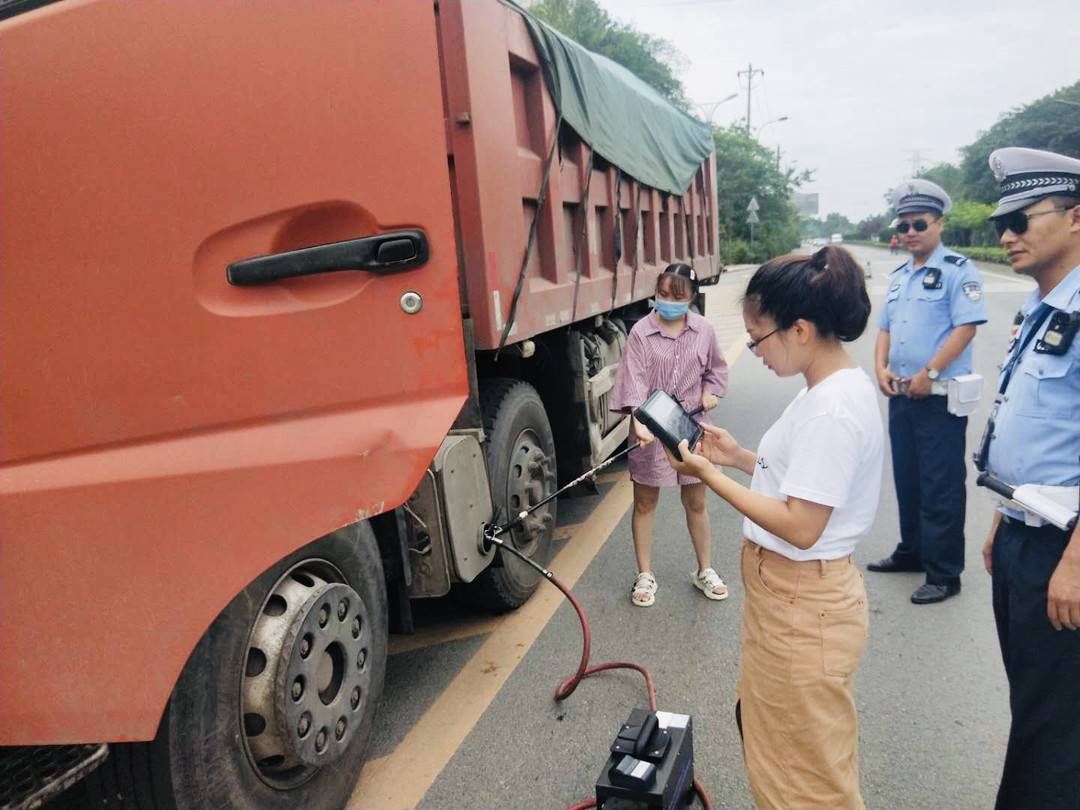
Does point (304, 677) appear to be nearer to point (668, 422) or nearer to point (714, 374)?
point (668, 422)

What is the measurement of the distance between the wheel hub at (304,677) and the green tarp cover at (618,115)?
2.46 meters

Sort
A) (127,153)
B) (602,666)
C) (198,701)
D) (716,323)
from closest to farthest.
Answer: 1. (127,153)
2. (198,701)
3. (602,666)
4. (716,323)

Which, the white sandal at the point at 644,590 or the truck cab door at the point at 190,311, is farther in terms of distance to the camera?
Result: the white sandal at the point at 644,590

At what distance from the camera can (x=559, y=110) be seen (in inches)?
140

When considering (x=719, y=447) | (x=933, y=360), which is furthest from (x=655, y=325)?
(x=719, y=447)

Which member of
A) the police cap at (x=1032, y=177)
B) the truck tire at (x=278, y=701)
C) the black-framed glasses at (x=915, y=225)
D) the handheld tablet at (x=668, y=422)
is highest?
the police cap at (x=1032, y=177)

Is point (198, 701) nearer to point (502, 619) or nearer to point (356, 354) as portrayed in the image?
point (356, 354)

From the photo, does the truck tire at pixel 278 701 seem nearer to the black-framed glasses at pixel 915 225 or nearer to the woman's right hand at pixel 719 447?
the woman's right hand at pixel 719 447

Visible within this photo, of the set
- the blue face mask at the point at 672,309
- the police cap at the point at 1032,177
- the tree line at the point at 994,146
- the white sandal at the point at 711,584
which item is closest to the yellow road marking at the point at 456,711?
the white sandal at the point at 711,584

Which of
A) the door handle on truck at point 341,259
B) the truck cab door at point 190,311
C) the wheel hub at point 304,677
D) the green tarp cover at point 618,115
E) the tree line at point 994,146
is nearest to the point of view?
the truck cab door at point 190,311

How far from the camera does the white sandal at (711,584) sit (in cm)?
369

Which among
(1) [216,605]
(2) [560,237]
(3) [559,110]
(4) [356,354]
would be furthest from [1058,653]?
(3) [559,110]

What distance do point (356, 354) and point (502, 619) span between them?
6.92ft

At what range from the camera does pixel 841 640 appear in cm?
175
